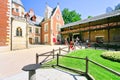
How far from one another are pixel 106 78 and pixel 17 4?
2866 centimetres

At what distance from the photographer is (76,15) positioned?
5334 centimetres

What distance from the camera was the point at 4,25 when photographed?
1809cm

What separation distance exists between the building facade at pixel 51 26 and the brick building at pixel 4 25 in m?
17.2

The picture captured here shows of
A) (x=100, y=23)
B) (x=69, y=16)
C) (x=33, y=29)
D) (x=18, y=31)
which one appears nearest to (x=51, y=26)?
(x=33, y=29)

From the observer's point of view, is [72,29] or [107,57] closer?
[107,57]

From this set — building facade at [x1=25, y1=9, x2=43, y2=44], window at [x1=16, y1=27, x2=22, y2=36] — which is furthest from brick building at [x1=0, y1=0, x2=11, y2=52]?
building facade at [x1=25, y1=9, x2=43, y2=44]

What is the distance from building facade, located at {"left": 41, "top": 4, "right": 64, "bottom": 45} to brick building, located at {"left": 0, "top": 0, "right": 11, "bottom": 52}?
17210 millimetres

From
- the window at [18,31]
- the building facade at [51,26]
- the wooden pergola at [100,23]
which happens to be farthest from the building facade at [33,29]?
the window at [18,31]

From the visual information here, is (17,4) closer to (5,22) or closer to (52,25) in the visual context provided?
(52,25)

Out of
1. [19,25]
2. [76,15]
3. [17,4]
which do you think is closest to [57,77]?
[19,25]

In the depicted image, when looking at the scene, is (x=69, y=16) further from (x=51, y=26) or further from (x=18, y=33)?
(x=18, y=33)

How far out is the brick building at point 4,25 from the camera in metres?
17.8

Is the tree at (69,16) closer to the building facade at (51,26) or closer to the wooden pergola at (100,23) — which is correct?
the building facade at (51,26)

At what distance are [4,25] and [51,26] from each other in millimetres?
18002
